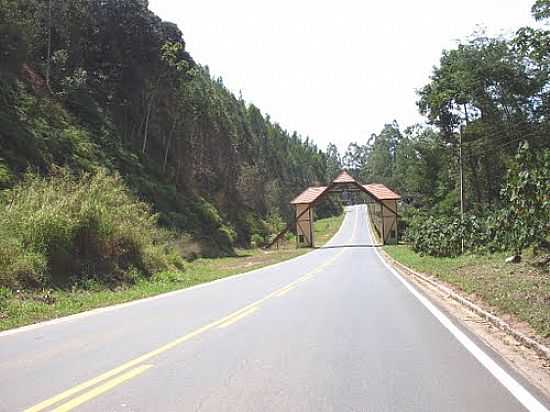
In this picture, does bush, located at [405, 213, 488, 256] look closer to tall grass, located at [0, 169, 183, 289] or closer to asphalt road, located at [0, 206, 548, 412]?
tall grass, located at [0, 169, 183, 289]

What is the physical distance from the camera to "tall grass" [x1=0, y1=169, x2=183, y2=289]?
16.2 metres

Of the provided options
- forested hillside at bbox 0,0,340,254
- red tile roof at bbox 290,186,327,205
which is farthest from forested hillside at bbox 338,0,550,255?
forested hillside at bbox 0,0,340,254

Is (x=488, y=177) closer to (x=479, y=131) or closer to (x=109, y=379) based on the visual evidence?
(x=479, y=131)

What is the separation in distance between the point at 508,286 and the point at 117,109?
43.5m

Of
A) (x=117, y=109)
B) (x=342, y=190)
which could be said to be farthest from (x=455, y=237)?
(x=342, y=190)

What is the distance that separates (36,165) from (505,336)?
1028 inches

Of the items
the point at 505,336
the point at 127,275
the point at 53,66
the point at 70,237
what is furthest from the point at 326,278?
the point at 53,66

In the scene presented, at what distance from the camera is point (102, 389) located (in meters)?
6.59

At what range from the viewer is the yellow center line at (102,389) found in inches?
234

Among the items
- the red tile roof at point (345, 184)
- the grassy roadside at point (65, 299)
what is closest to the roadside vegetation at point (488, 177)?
the red tile roof at point (345, 184)

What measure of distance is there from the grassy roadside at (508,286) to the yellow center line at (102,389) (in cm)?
559

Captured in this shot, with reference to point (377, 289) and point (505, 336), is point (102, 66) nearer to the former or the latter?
point (377, 289)

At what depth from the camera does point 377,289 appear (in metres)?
18.6

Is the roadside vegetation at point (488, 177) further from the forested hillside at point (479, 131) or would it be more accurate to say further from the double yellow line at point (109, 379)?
the double yellow line at point (109, 379)
